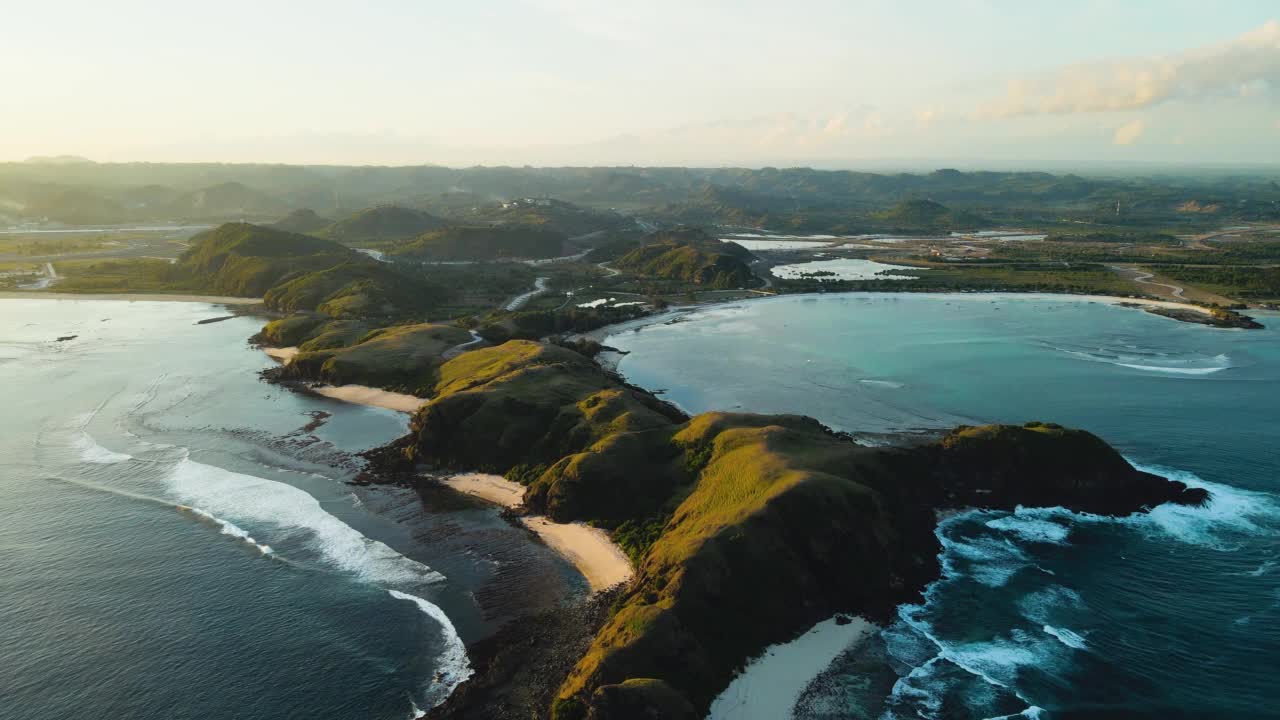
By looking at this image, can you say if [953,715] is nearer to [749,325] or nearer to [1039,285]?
[749,325]

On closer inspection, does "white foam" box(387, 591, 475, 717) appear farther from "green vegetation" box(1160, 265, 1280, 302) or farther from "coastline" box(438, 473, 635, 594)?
Answer: "green vegetation" box(1160, 265, 1280, 302)

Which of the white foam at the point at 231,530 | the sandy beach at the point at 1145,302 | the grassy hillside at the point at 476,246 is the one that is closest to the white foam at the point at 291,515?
the white foam at the point at 231,530

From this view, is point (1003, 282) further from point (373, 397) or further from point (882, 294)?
point (373, 397)

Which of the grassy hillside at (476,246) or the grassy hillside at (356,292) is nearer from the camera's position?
the grassy hillside at (356,292)

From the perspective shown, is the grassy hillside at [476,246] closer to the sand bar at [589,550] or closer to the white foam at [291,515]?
the white foam at [291,515]

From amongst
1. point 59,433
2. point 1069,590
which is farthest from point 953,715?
point 59,433

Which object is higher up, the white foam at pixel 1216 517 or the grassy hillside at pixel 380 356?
the grassy hillside at pixel 380 356

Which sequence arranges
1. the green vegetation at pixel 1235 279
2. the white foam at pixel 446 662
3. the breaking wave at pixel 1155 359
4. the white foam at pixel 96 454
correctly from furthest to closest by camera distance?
the green vegetation at pixel 1235 279 < the breaking wave at pixel 1155 359 < the white foam at pixel 96 454 < the white foam at pixel 446 662
